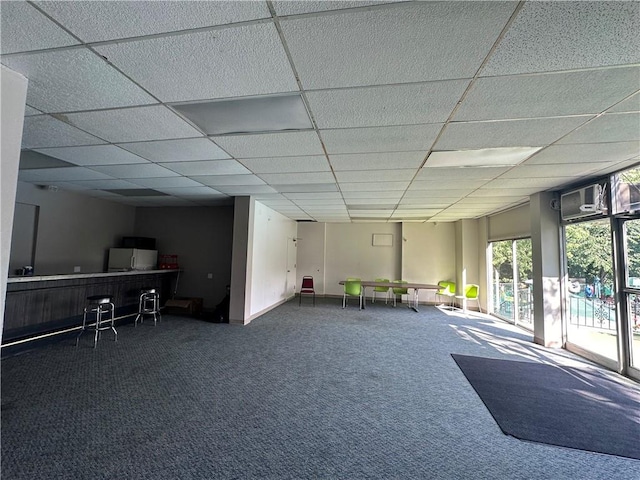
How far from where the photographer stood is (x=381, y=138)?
2.72 metres

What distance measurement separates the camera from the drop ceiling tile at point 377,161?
3158mm

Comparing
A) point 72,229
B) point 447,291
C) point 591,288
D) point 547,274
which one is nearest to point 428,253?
point 447,291

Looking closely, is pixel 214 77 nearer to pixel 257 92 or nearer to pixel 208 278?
pixel 257 92

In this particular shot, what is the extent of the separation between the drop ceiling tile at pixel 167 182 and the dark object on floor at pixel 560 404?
4.99 metres

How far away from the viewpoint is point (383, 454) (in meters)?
1.98

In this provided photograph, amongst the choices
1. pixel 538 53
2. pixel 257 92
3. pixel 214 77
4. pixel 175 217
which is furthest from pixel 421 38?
pixel 175 217

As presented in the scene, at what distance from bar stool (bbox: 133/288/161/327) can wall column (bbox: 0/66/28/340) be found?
3952 mm

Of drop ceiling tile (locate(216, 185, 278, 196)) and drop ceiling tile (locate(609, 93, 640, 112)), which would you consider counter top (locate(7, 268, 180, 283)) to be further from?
drop ceiling tile (locate(609, 93, 640, 112))

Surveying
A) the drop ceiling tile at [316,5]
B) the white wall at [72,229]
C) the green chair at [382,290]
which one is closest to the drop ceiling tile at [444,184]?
the drop ceiling tile at [316,5]

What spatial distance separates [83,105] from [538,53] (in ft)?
10.9

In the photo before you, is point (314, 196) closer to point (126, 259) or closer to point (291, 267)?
point (291, 267)

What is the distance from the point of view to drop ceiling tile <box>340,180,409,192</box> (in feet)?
14.3

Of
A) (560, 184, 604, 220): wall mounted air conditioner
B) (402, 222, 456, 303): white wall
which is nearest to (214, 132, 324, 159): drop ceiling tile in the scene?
(560, 184, 604, 220): wall mounted air conditioner

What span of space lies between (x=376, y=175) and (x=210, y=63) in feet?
8.88
